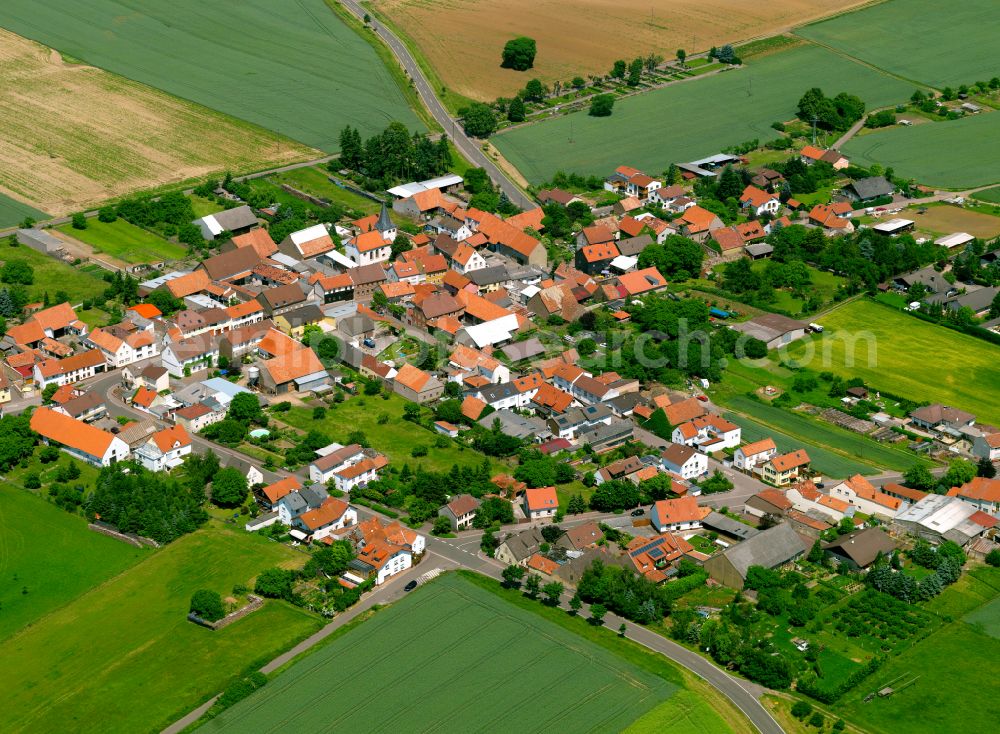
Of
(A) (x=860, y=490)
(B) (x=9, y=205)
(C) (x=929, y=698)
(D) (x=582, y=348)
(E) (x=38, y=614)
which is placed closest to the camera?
(C) (x=929, y=698)

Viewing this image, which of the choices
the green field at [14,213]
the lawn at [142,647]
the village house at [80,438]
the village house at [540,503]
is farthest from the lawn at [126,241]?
the village house at [540,503]

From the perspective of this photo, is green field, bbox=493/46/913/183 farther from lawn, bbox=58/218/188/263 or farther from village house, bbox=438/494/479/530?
village house, bbox=438/494/479/530

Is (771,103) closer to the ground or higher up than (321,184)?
higher up

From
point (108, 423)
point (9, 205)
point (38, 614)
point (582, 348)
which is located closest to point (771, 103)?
point (582, 348)

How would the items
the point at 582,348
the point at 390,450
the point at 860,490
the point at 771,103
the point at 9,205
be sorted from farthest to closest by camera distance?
the point at 771,103 → the point at 9,205 → the point at 582,348 → the point at 390,450 → the point at 860,490

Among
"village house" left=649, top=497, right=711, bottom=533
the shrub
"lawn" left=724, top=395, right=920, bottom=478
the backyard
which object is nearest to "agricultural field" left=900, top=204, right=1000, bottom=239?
"lawn" left=724, top=395, right=920, bottom=478

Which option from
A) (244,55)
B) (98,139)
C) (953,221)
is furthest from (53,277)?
(953,221)

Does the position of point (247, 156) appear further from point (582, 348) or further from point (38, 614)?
point (38, 614)
